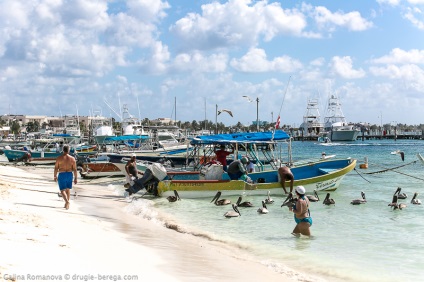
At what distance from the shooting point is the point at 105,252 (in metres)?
9.20

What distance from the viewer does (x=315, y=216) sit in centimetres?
1650

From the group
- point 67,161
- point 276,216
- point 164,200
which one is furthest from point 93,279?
point 164,200

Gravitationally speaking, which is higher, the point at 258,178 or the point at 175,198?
the point at 258,178

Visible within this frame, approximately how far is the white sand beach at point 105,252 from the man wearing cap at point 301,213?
196 cm

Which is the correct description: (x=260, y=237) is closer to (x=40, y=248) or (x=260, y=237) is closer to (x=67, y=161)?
(x=67, y=161)

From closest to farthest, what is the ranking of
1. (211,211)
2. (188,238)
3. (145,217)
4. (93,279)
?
(93,279), (188,238), (145,217), (211,211)

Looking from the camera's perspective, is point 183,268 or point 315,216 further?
point 315,216

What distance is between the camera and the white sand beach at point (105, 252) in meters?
7.32

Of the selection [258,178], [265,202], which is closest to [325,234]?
[265,202]

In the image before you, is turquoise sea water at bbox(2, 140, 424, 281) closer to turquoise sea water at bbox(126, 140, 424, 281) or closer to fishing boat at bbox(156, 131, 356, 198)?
turquoise sea water at bbox(126, 140, 424, 281)

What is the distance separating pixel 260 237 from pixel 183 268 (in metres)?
4.69

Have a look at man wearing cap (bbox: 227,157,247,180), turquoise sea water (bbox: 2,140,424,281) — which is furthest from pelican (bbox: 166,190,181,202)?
man wearing cap (bbox: 227,157,247,180)

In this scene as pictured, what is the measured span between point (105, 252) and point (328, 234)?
Result: 695cm

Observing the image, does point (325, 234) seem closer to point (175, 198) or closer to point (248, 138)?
point (175, 198)
